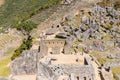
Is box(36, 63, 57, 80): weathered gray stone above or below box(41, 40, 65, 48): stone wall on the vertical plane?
above

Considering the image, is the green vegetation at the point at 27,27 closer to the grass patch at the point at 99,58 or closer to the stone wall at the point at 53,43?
the stone wall at the point at 53,43

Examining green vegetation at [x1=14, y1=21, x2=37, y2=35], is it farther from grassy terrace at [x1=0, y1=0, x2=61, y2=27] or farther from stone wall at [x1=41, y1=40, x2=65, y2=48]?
grassy terrace at [x1=0, y1=0, x2=61, y2=27]

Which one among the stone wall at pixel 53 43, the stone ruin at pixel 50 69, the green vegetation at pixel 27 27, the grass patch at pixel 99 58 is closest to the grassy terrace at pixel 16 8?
the green vegetation at pixel 27 27

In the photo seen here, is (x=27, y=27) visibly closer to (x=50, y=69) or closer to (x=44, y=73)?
(x=50, y=69)

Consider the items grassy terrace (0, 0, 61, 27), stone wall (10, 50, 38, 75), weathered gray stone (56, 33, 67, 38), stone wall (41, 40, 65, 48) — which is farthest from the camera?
grassy terrace (0, 0, 61, 27)

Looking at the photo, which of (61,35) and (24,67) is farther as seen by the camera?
(61,35)

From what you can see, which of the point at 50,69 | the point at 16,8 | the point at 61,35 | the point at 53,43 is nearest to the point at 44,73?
the point at 50,69

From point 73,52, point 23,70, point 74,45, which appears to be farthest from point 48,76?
point 74,45

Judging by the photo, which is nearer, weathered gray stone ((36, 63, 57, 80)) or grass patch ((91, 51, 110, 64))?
weathered gray stone ((36, 63, 57, 80))

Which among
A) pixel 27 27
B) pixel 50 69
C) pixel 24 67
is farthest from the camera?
pixel 27 27

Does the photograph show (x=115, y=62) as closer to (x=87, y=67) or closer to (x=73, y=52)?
(x=73, y=52)

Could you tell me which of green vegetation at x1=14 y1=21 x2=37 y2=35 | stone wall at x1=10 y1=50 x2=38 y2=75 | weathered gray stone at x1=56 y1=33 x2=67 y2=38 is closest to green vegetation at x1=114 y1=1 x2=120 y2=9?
green vegetation at x1=14 y1=21 x2=37 y2=35
